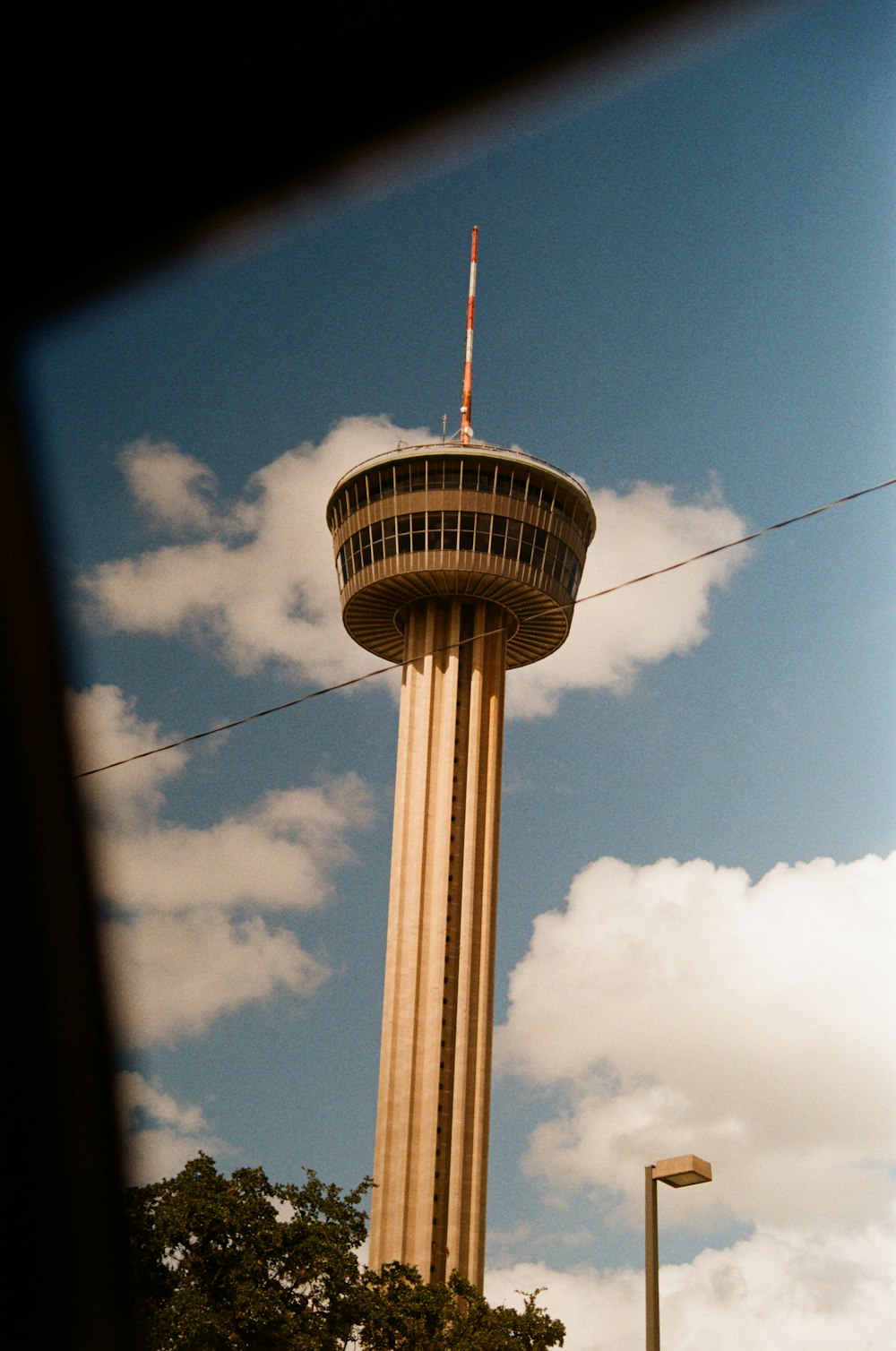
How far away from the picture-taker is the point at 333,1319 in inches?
1394

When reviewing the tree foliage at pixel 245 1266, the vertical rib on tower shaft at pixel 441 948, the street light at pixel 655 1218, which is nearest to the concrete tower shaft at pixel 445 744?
the vertical rib on tower shaft at pixel 441 948

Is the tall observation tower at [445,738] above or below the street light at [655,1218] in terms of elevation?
above

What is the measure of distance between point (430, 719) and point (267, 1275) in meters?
40.9

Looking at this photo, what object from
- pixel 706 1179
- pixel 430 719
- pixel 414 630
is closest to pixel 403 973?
pixel 430 719

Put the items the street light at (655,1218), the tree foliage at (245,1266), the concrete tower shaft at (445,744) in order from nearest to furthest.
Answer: the street light at (655,1218), the tree foliage at (245,1266), the concrete tower shaft at (445,744)

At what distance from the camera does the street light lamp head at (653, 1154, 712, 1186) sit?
17.9 metres

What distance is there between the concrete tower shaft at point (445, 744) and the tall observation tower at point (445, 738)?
0.08 meters

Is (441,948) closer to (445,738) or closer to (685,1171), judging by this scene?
(445,738)

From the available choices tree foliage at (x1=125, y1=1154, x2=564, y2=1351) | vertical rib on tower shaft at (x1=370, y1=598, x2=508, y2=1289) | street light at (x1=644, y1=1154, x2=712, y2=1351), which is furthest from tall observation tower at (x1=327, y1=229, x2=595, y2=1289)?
street light at (x1=644, y1=1154, x2=712, y2=1351)

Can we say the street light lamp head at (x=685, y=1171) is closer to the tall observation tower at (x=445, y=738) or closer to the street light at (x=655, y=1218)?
the street light at (x=655, y=1218)

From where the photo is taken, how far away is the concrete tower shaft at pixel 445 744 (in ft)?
211

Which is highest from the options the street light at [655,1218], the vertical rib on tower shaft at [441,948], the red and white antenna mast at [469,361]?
the red and white antenna mast at [469,361]

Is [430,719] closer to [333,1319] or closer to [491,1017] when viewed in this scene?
[491,1017]

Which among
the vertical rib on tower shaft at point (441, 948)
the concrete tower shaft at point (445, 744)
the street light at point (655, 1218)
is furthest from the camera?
the concrete tower shaft at point (445, 744)
